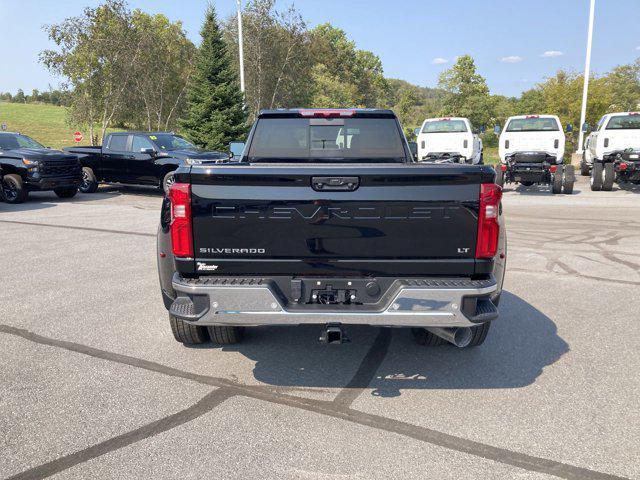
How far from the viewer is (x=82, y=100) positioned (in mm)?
27594

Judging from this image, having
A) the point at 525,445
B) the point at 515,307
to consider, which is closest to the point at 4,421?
the point at 525,445

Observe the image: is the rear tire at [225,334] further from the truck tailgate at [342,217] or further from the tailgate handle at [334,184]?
the tailgate handle at [334,184]

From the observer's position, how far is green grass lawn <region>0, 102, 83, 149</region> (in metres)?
50.0

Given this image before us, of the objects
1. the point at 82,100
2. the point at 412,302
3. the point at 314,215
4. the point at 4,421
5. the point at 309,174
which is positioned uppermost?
the point at 82,100

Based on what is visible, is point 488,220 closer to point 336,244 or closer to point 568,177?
point 336,244

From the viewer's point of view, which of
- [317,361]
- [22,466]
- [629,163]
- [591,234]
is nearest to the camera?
[22,466]

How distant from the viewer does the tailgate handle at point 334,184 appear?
Answer: 324 cm

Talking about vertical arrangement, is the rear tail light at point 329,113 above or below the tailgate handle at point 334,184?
above

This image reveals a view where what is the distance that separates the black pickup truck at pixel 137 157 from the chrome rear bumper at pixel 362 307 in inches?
485

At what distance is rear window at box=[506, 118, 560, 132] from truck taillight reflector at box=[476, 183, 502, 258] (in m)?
14.4

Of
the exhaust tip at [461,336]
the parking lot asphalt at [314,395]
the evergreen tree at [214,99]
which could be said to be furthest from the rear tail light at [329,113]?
the evergreen tree at [214,99]

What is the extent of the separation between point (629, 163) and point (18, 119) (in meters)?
71.9

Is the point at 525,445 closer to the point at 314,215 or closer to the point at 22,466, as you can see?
the point at 314,215

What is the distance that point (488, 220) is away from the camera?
3.28 metres
